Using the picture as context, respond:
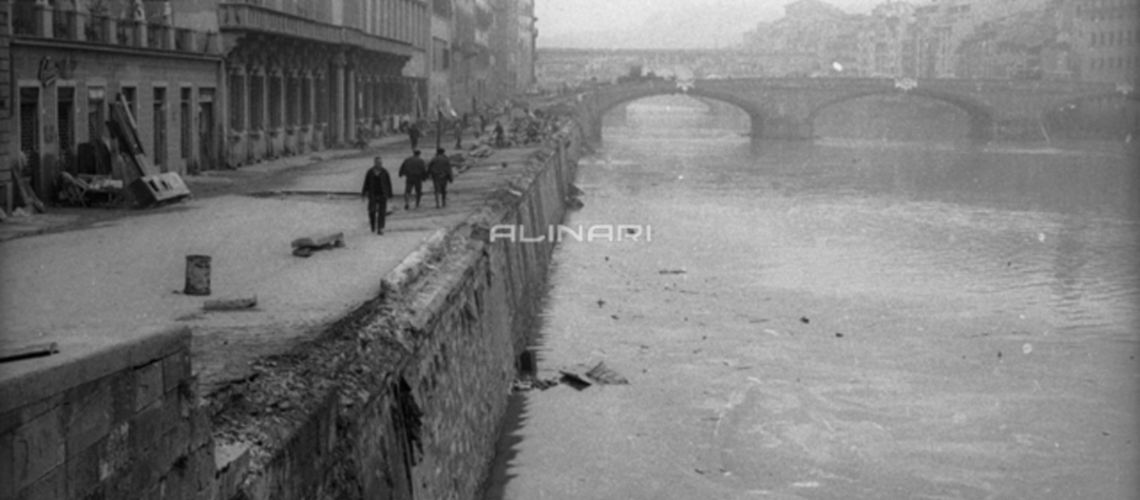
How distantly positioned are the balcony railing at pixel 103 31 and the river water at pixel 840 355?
9813 millimetres

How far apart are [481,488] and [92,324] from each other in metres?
4.83

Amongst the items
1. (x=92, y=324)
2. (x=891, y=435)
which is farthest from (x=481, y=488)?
(x=891, y=435)

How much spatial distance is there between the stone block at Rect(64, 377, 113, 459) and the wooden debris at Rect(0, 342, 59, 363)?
0.22 meters

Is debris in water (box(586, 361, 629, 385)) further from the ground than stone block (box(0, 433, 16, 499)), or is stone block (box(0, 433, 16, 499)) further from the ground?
stone block (box(0, 433, 16, 499))

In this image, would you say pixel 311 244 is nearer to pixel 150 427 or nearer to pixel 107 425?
pixel 150 427

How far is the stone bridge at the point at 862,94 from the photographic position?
105 metres

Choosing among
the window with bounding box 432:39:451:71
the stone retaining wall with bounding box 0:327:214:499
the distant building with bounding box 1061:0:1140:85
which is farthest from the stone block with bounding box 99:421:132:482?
the distant building with bounding box 1061:0:1140:85

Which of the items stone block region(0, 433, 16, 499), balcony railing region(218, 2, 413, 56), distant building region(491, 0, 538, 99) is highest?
distant building region(491, 0, 538, 99)

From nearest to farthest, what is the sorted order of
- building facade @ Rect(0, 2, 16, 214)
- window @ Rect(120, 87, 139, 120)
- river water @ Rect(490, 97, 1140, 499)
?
1. river water @ Rect(490, 97, 1140, 499)
2. building facade @ Rect(0, 2, 16, 214)
3. window @ Rect(120, 87, 139, 120)

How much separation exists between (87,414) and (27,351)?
33 centimetres

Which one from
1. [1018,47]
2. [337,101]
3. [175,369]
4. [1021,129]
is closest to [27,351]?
[175,369]

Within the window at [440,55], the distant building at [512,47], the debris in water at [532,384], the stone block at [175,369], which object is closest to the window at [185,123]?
the debris in water at [532,384]

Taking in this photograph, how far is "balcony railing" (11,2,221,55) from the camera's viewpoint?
82.4 feet

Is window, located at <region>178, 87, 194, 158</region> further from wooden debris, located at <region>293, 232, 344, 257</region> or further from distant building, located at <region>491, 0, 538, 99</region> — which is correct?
distant building, located at <region>491, 0, 538, 99</region>
